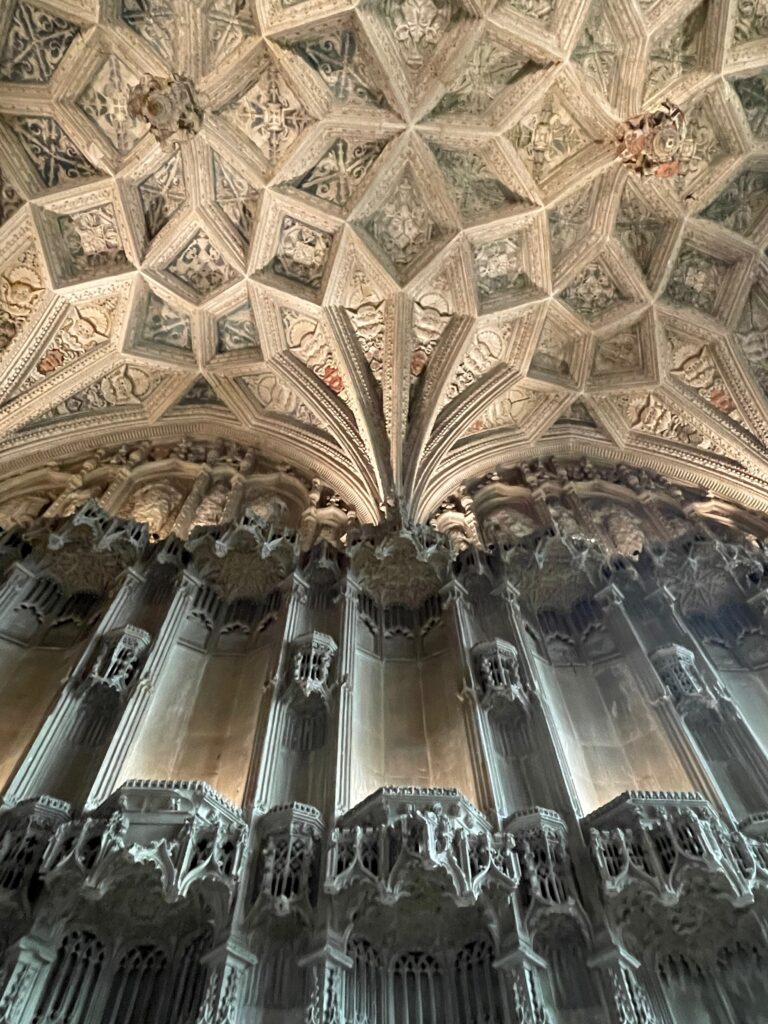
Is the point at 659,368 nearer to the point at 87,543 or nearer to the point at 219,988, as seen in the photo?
the point at 87,543

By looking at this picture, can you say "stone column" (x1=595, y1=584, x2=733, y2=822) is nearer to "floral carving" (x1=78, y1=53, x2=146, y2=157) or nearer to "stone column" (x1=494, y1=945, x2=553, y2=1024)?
"stone column" (x1=494, y1=945, x2=553, y2=1024)

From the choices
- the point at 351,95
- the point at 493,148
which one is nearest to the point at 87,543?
the point at 351,95

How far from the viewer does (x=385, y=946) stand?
561 cm

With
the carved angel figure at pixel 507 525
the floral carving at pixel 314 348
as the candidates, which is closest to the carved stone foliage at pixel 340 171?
the floral carving at pixel 314 348

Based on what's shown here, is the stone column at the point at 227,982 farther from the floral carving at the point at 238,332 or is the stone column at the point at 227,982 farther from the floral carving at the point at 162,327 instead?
the floral carving at the point at 162,327

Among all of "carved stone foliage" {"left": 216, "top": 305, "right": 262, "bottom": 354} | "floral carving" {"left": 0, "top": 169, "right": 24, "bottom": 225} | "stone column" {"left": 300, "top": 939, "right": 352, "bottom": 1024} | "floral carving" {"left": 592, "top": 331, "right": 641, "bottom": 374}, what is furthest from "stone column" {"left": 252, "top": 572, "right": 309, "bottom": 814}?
"floral carving" {"left": 592, "top": 331, "right": 641, "bottom": 374}

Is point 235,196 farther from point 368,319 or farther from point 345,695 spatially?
point 345,695

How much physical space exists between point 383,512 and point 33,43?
10.2 m

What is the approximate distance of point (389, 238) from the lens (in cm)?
1464

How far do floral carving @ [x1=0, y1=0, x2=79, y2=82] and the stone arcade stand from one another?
59 mm

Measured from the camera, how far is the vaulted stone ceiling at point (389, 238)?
1280 cm

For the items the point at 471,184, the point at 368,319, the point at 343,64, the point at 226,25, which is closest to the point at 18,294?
the point at 226,25

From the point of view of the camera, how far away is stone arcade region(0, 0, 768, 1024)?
5438 millimetres

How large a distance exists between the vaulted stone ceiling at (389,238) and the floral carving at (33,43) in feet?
0.13
